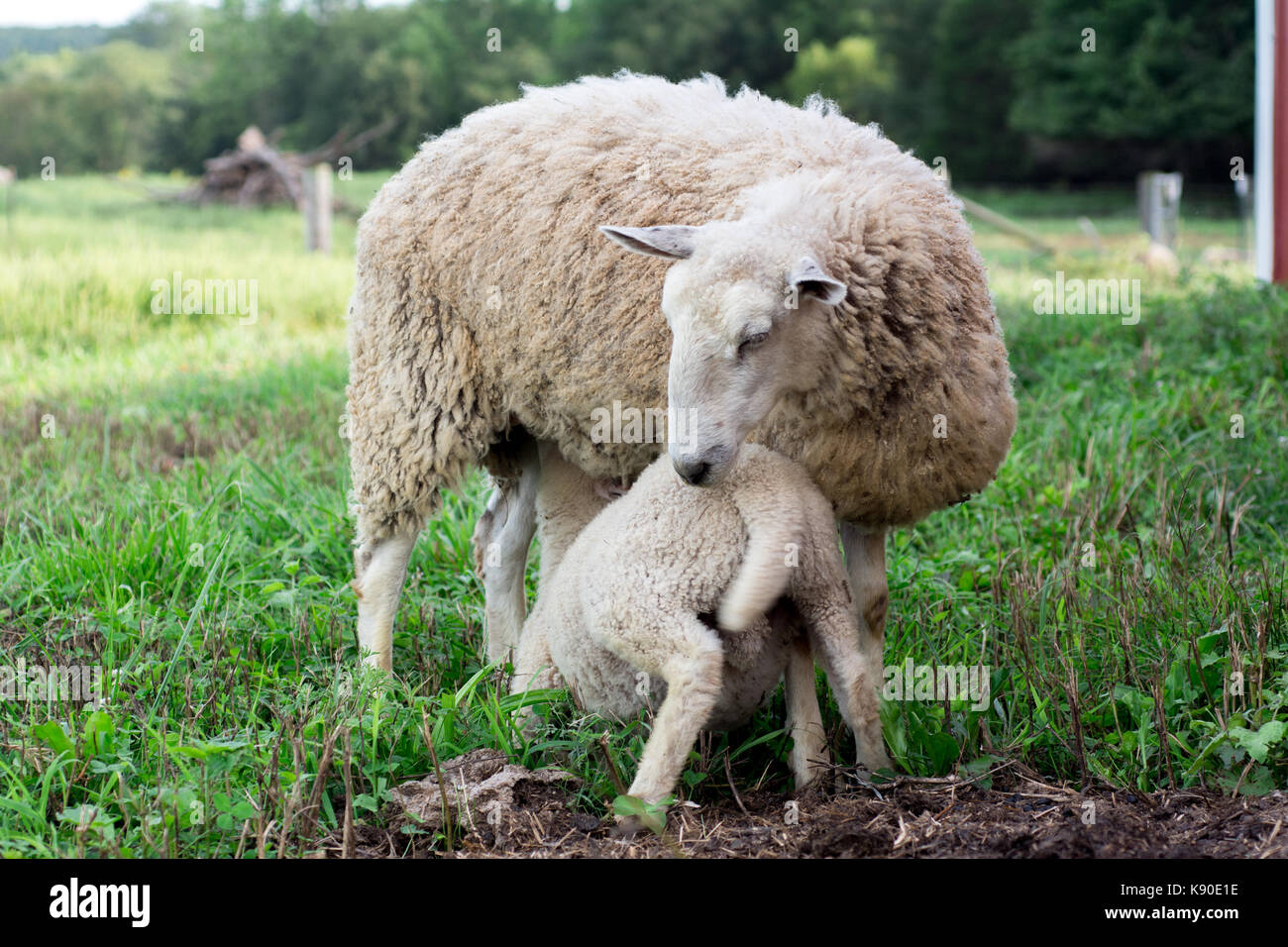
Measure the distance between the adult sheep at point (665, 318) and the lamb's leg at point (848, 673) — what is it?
0.45 metres

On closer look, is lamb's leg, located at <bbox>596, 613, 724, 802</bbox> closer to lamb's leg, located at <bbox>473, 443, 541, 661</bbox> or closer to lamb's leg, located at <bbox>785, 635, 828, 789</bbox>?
lamb's leg, located at <bbox>785, 635, 828, 789</bbox>

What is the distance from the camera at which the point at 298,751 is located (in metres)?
2.94

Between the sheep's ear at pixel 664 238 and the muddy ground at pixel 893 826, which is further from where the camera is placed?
the sheep's ear at pixel 664 238

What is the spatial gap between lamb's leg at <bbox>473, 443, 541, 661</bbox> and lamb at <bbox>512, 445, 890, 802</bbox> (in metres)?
0.99

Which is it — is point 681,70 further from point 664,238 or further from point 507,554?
point 664,238

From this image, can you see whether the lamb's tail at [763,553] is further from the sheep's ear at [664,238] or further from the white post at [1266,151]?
the white post at [1266,151]

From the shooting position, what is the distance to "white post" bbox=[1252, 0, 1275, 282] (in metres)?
9.62

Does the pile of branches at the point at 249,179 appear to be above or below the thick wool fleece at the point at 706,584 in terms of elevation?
Result: above

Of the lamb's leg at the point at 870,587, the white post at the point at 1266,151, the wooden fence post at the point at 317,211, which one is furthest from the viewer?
the wooden fence post at the point at 317,211

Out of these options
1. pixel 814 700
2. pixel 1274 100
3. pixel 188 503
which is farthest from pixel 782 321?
pixel 1274 100

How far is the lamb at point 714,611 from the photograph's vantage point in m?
2.94

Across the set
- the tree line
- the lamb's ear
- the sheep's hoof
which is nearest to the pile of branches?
the tree line

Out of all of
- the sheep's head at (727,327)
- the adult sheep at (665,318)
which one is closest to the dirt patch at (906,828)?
the adult sheep at (665,318)

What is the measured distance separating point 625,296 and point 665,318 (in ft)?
0.64
